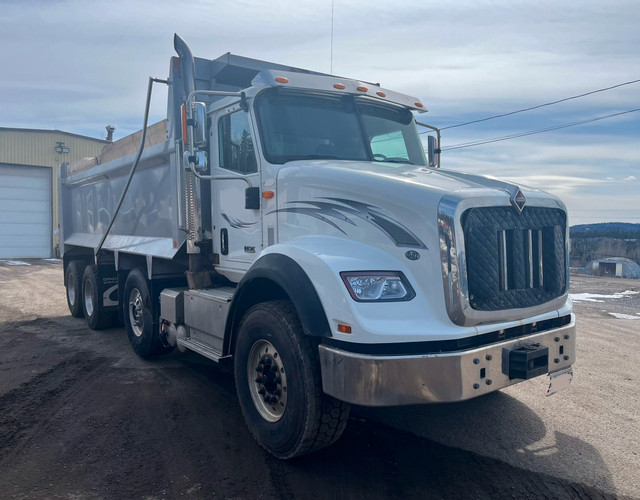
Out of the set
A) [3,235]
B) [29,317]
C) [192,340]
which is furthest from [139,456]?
[3,235]

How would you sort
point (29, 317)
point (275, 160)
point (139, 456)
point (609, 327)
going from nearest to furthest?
point (139, 456) < point (275, 160) < point (609, 327) < point (29, 317)

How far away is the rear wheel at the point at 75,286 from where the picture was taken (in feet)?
32.1

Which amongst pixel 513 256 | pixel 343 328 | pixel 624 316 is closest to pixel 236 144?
pixel 343 328

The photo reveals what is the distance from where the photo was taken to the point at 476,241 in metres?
3.68

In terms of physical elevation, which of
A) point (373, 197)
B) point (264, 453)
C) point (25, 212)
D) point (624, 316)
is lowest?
point (264, 453)

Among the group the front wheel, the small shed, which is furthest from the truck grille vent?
the small shed

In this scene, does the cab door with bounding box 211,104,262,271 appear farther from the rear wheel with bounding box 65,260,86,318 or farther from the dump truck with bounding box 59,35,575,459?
the rear wheel with bounding box 65,260,86,318

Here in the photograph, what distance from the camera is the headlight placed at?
352 centimetres

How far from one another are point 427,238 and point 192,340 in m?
3.10

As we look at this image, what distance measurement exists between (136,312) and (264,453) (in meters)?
3.81

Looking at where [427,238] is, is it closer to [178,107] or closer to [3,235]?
[178,107]

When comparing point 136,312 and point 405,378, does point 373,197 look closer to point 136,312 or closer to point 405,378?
point 405,378

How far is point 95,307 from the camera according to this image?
8.79m

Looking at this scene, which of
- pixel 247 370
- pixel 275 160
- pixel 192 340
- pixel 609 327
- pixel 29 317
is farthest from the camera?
pixel 29 317
